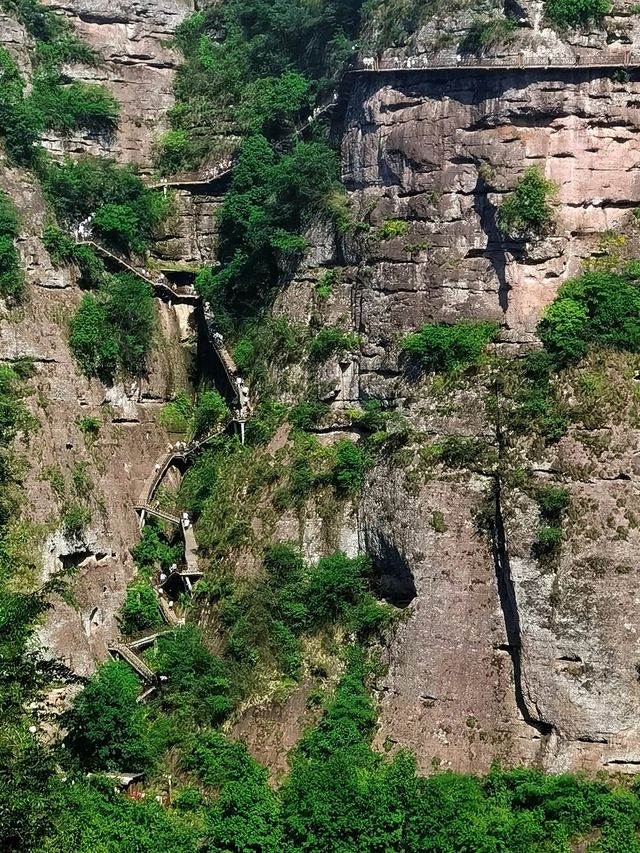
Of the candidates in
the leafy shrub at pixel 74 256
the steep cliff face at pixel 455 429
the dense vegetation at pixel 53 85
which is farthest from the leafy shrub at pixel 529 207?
the dense vegetation at pixel 53 85

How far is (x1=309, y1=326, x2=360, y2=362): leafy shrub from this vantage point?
1857 inches

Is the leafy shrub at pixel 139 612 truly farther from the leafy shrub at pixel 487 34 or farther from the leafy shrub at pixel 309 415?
the leafy shrub at pixel 487 34

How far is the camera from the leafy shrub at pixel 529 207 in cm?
4381

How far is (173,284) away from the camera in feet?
177

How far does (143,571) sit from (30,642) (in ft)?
25.5

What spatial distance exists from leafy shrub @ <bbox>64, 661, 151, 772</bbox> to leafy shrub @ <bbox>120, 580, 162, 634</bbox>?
3.68 metres

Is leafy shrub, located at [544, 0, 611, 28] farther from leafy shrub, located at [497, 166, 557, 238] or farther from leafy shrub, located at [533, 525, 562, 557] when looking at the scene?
leafy shrub, located at [533, 525, 562, 557]

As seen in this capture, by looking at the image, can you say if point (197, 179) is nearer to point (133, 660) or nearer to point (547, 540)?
point (133, 660)

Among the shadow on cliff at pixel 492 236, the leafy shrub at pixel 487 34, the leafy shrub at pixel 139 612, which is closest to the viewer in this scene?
the shadow on cliff at pixel 492 236

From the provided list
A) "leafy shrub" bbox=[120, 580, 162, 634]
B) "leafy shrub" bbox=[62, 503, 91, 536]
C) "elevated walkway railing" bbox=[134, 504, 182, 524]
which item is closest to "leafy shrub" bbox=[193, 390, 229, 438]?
"elevated walkway railing" bbox=[134, 504, 182, 524]

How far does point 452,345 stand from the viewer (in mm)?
44156

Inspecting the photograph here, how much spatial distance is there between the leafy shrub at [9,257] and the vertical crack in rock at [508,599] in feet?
54.8

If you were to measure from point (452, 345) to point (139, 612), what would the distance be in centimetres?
1288

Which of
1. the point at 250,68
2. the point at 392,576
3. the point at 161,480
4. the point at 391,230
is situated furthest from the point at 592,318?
the point at 250,68
